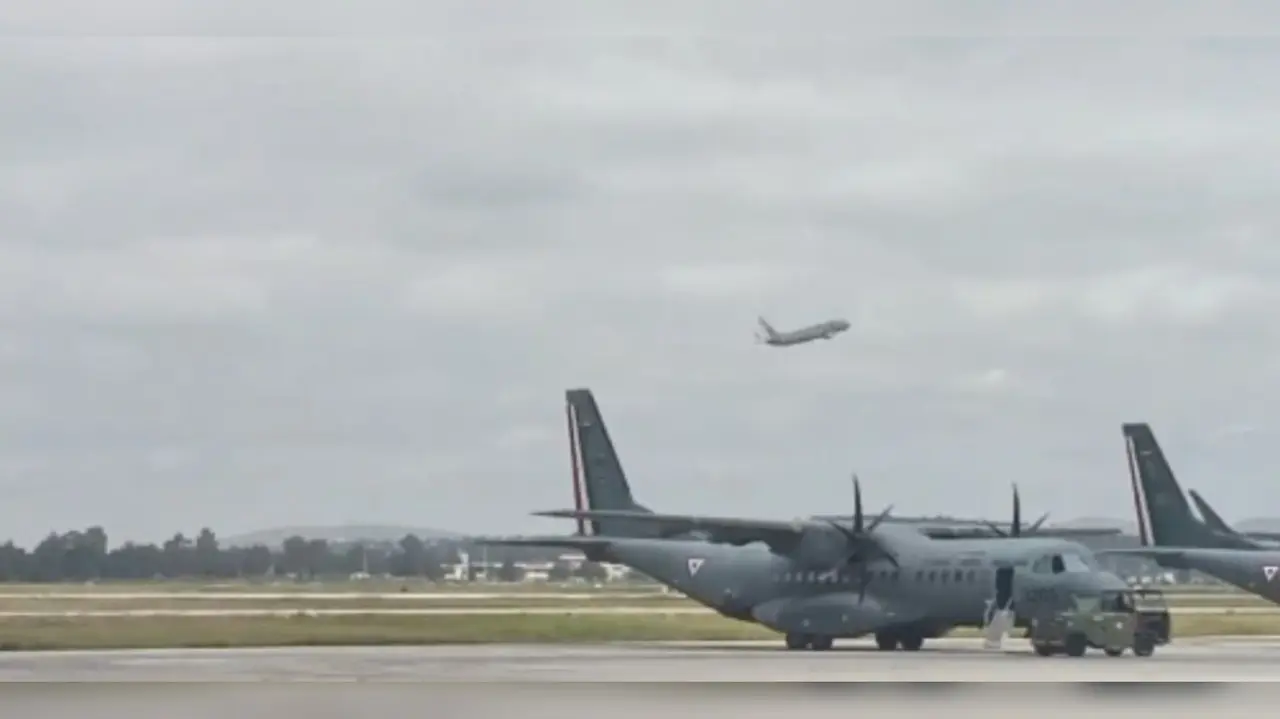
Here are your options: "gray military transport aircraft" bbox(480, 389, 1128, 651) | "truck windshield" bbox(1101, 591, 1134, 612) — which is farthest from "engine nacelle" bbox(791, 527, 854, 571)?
"truck windshield" bbox(1101, 591, 1134, 612)

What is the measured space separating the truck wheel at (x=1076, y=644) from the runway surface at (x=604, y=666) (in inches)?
5.9

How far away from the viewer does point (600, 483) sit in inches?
858

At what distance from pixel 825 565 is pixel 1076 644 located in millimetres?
3130

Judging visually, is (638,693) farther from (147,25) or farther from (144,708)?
(147,25)

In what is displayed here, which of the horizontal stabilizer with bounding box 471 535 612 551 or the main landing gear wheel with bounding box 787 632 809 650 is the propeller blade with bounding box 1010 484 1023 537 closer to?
the main landing gear wheel with bounding box 787 632 809 650

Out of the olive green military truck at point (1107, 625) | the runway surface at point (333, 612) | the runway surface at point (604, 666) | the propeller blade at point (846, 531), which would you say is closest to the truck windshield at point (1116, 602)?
the olive green military truck at point (1107, 625)

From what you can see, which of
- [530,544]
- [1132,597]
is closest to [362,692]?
[530,544]

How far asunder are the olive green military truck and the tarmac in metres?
0.26

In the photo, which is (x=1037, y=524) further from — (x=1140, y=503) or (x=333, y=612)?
(x=333, y=612)

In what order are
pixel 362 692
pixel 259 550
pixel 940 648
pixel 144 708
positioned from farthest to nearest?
pixel 940 648, pixel 259 550, pixel 362 692, pixel 144 708

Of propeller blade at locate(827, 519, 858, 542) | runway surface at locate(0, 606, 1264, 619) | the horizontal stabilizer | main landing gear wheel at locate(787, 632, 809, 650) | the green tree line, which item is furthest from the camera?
main landing gear wheel at locate(787, 632, 809, 650)

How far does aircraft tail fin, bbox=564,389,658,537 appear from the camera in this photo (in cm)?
2098

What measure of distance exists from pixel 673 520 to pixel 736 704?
22.4ft

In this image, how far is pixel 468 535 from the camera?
16891 millimetres
